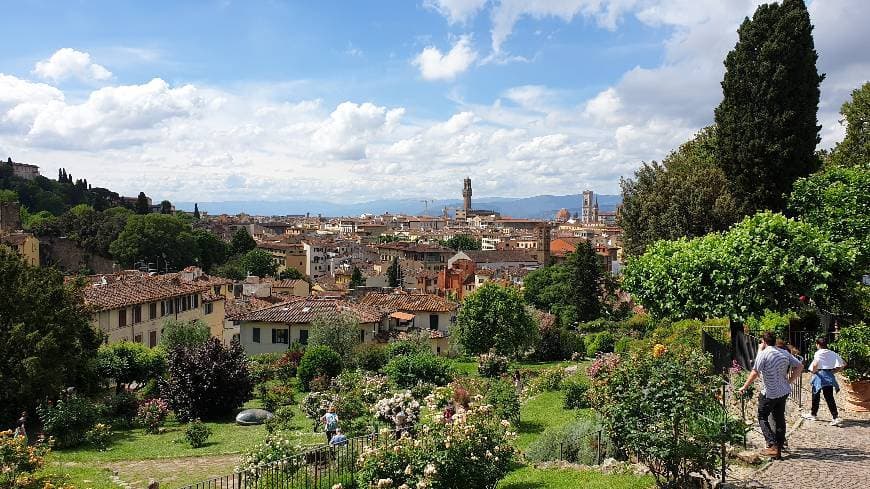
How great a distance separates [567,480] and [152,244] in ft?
307

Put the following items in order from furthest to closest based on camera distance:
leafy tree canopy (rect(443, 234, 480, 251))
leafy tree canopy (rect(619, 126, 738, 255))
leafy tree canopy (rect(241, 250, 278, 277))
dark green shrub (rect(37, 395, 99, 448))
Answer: leafy tree canopy (rect(443, 234, 480, 251)) < leafy tree canopy (rect(241, 250, 278, 277)) < leafy tree canopy (rect(619, 126, 738, 255)) < dark green shrub (rect(37, 395, 99, 448))

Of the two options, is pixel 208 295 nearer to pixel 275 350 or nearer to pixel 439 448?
pixel 275 350

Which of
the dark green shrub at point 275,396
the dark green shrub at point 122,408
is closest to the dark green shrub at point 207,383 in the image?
the dark green shrub at point 275,396

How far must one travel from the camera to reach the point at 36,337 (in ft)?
70.7

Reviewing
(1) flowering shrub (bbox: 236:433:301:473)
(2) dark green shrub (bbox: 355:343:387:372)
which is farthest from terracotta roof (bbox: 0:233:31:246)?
(1) flowering shrub (bbox: 236:433:301:473)

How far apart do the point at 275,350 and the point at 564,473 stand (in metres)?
32.0

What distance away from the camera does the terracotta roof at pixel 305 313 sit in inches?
1569

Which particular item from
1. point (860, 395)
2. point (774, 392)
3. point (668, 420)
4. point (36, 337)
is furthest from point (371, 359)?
point (668, 420)

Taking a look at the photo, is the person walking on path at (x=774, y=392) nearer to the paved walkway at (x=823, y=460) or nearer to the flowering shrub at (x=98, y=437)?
the paved walkway at (x=823, y=460)

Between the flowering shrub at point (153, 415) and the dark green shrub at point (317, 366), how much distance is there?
669 centimetres

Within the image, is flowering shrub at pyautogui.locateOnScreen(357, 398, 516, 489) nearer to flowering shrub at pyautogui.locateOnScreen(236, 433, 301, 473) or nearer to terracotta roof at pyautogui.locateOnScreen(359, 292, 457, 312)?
flowering shrub at pyautogui.locateOnScreen(236, 433, 301, 473)

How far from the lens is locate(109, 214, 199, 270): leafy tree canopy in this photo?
93625 millimetres

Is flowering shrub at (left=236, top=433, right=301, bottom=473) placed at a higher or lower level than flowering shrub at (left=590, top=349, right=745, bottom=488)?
lower

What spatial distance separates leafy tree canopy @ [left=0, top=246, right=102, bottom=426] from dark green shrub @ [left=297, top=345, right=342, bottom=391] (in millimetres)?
8260
